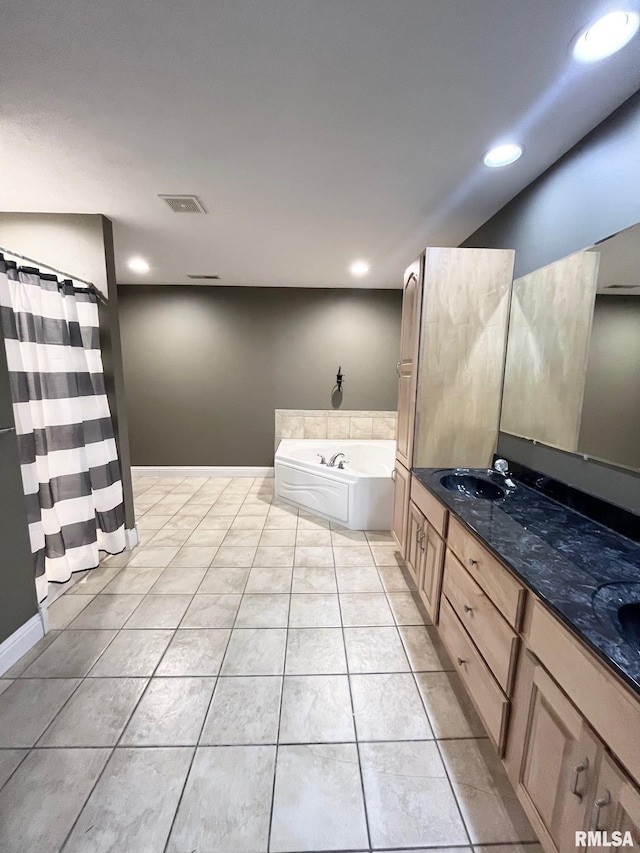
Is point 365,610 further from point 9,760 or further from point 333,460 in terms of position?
point 333,460

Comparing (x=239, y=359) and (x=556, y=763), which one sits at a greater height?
(x=239, y=359)

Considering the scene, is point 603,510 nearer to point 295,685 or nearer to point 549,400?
point 549,400

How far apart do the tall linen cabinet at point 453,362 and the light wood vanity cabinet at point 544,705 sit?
0.57 meters

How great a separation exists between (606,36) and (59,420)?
3.01 m

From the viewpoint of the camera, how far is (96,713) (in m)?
1.37

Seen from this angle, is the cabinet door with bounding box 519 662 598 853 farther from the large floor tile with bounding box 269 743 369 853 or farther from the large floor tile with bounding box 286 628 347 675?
the large floor tile with bounding box 286 628 347 675

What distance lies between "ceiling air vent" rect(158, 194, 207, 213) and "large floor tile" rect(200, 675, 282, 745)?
8.89 ft

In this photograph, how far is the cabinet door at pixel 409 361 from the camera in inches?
81.9

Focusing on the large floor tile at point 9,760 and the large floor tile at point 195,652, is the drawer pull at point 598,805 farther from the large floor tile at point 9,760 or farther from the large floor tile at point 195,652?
the large floor tile at point 9,760

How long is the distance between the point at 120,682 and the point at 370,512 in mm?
2118

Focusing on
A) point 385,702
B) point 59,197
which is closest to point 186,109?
point 59,197

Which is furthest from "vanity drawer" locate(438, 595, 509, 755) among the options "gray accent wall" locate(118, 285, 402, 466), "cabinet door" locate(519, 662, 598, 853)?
"gray accent wall" locate(118, 285, 402, 466)

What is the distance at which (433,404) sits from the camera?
6.76 feet

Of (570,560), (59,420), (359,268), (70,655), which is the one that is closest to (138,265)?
(59,420)
